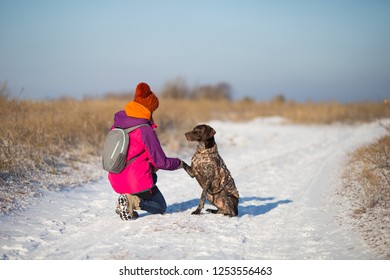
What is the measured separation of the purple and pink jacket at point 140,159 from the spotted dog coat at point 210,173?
39 cm

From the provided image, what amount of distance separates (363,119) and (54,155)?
1893cm

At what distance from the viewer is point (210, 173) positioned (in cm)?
596

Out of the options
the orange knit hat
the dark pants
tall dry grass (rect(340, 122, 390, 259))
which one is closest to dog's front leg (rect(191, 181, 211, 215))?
the dark pants

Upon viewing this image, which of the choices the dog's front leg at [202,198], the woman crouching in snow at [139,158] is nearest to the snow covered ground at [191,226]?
the dog's front leg at [202,198]

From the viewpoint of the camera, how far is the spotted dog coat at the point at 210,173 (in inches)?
234

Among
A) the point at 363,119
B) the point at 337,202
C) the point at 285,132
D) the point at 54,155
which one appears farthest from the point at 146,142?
the point at 363,119

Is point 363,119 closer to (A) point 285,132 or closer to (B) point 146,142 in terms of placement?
(A) point 285,132

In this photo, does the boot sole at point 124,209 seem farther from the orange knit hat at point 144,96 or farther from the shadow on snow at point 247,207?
the orange knit hat at point 144,96

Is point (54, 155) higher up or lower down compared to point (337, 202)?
higher up

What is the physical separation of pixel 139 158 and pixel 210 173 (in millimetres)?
974

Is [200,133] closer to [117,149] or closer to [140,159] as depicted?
[140,159]

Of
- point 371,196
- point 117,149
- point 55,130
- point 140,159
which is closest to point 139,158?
point 140,159

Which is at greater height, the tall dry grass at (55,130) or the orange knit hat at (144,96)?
the orange knit hat at (144,96)
